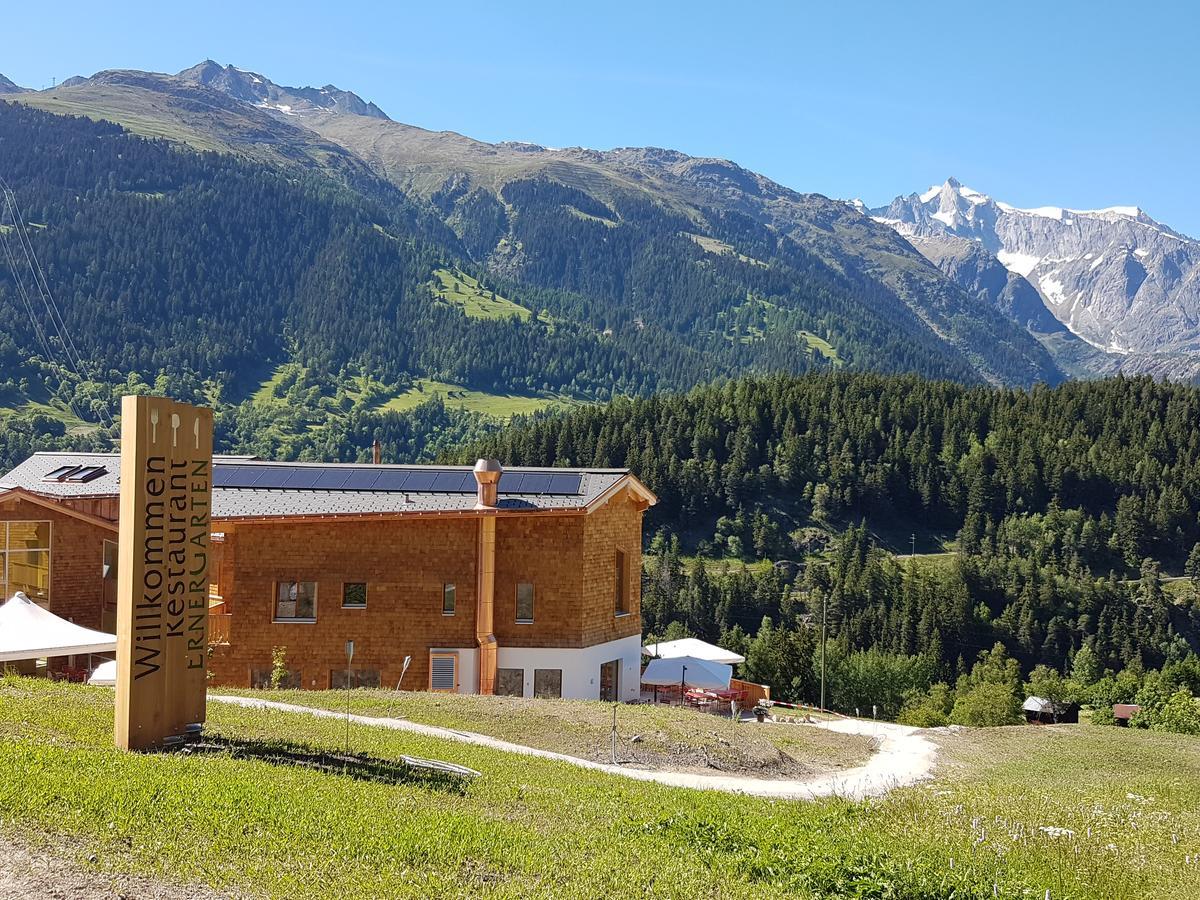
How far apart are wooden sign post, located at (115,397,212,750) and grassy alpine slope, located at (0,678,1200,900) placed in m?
0.90

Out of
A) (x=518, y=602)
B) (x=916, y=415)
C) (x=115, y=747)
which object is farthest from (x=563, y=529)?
(x=916, y=415)

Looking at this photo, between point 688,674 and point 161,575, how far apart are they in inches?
1156

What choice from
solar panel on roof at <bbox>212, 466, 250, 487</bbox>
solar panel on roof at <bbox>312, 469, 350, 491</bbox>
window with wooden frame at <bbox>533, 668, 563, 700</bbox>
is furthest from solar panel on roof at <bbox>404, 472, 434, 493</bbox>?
window with wooden frame at <bbox>533, 668, 563, 700</bbox>

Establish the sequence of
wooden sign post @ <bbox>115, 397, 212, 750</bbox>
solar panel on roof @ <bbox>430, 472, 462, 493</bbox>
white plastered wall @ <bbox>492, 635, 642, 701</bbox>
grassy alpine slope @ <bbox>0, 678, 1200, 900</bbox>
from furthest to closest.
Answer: solar panel on roof @ <bbox>430, 472, 462, 493</bbox>
white plastered wall @ <bbox>492, 635, 642, 701</bbox>
wooden sign post @ <bbox>115, 397, 212, 750</bbox>
grassy alpine slope @ <bbox>0, 678, 1200, 900</bbox>

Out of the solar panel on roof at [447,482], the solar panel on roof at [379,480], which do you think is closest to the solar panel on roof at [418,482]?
the solar panel on roof at [379,480]

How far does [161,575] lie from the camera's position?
16094 millimetres

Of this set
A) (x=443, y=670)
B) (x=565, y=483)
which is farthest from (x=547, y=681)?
(x=565, y=483)

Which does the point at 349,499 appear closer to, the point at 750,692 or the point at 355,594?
the point at 355,594

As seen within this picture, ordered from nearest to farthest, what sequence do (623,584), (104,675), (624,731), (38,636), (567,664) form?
(624,731), (38,636), (104,675), (567,664), (623,584)

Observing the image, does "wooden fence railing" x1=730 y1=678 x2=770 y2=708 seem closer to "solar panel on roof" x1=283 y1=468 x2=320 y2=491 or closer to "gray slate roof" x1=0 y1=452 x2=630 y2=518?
"gray slate roof" x1=0 y1=452 x2=630 y2=518

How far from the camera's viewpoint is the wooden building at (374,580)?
34.6 metres

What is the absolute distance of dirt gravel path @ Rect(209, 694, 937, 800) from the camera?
20766 mm

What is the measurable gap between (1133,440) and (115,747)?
188 m

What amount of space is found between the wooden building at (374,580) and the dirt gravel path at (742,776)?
8.22 m
